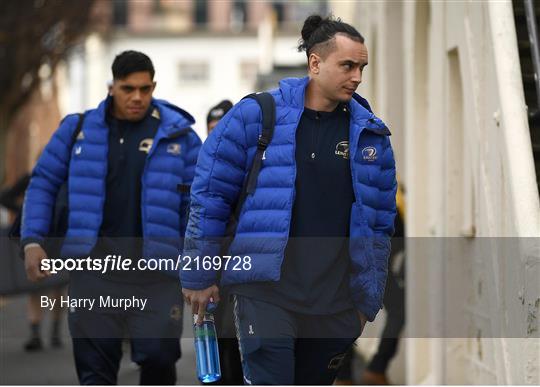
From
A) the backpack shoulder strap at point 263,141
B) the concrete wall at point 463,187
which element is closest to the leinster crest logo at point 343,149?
the backpack shoulder strap at point 263,141

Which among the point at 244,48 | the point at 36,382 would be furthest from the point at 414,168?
the point at 244,48

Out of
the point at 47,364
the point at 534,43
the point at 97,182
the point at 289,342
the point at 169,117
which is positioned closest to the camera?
the point at 289,342

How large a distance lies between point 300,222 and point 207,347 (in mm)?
675

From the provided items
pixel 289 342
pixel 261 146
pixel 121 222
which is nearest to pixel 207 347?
pixel 289 342

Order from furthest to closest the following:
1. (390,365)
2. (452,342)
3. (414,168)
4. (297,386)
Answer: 1. (390,365)
2. (414,168)
3. (452,342)
4. (297,386)

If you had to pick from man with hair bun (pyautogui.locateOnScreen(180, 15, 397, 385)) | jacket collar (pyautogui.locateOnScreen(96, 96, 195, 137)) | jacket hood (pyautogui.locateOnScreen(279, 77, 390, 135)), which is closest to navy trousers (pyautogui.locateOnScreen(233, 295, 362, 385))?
man with hair bun (pyautogui.locateOnScreen(180, 15, 397, 385))

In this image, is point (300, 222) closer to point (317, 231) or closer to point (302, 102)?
point (317, 231)

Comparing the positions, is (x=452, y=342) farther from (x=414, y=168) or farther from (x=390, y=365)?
(x=390, y=365)

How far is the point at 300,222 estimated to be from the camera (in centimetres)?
683

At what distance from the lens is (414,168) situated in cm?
1395

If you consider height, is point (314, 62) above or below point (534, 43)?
below

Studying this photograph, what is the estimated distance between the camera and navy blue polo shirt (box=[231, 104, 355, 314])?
680cm

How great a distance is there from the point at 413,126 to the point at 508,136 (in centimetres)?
512

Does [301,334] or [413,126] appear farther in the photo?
[413,126]
